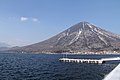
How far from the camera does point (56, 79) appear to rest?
190 feet

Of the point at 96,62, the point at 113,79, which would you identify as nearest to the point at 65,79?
the point at 113,79

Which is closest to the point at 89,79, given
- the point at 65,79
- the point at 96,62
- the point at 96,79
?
the point at 96,79

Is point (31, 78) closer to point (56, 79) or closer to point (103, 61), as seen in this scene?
point (56, 79)

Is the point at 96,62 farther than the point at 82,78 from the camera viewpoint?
Yes

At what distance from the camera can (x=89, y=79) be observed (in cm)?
5731

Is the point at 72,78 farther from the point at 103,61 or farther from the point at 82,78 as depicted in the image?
the point at 103,61

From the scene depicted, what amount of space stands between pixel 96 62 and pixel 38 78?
65.4 metres

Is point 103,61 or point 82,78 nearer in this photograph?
point 82,78

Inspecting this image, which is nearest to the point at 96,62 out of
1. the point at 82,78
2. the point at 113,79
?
the point at 82,78

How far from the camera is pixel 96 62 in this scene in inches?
4739

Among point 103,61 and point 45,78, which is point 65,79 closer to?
point 45,78

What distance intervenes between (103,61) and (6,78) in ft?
238

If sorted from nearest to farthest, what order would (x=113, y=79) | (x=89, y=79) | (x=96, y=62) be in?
(x=113, y=79) < (x=89, y=79) < (x=96, y=62)


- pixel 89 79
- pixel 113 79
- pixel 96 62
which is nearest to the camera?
pixel 113 79
